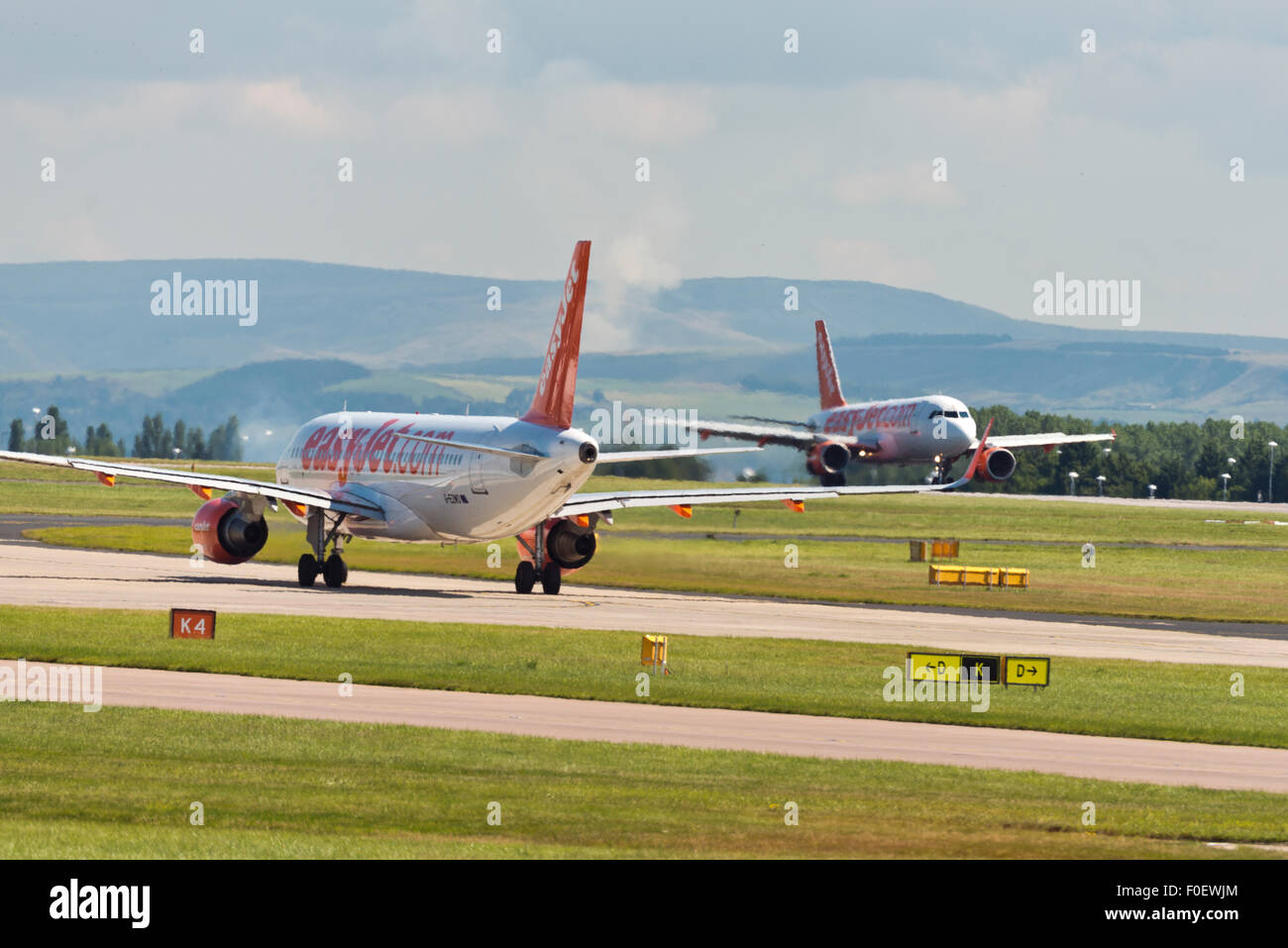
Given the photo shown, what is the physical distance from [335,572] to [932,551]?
3685 centimetres

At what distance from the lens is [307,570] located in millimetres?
59000

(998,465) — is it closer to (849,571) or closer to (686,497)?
(849,571)

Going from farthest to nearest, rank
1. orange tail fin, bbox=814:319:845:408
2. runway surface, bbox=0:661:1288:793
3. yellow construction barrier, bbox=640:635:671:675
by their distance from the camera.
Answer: orange tail fin, bbox=814:319:845:408 < yellow construction barrier, bbox=640:635:671:675 < runway surface, bbox=0:661:1288:793

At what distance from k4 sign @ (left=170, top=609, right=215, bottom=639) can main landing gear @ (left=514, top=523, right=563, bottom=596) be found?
60.4 ft

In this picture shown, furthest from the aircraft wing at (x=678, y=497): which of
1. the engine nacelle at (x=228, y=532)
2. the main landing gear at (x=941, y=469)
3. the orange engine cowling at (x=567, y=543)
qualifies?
the main landing gear at (x=941, y=469)

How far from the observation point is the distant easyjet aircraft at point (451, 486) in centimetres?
5322

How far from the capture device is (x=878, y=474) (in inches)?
5089

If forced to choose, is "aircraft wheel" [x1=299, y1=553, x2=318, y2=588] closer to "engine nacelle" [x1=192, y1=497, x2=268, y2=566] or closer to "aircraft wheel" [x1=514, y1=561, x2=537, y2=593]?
"engine nacelle" [x1=192, y1=497, x2=268, y2=566]

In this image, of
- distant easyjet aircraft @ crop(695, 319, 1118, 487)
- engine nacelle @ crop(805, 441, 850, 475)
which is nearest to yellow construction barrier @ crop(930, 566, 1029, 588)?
distant easyjet aircraft @ crop(695, 319, 1118, 487)

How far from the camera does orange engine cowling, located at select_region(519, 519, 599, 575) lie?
59406 mm

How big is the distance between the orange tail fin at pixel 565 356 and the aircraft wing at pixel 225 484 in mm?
8012
